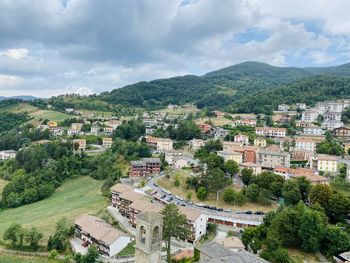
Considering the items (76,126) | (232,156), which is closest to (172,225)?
(232,156)

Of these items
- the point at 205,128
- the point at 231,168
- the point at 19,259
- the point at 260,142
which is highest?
the point at 205,128

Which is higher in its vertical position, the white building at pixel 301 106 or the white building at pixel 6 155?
the white building at pixel 301 106

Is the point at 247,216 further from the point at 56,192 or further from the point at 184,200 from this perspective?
the point at 56,192

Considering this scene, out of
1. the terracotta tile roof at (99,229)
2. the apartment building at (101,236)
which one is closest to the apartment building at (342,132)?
the apartment building at (101,236)

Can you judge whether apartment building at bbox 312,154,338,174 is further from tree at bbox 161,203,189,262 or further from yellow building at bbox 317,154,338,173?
tree at bbox 161,203,189,262

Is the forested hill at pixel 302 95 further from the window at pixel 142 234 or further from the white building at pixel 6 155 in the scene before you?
the window at pixel 142 234

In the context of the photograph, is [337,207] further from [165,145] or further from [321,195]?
[165,145]
